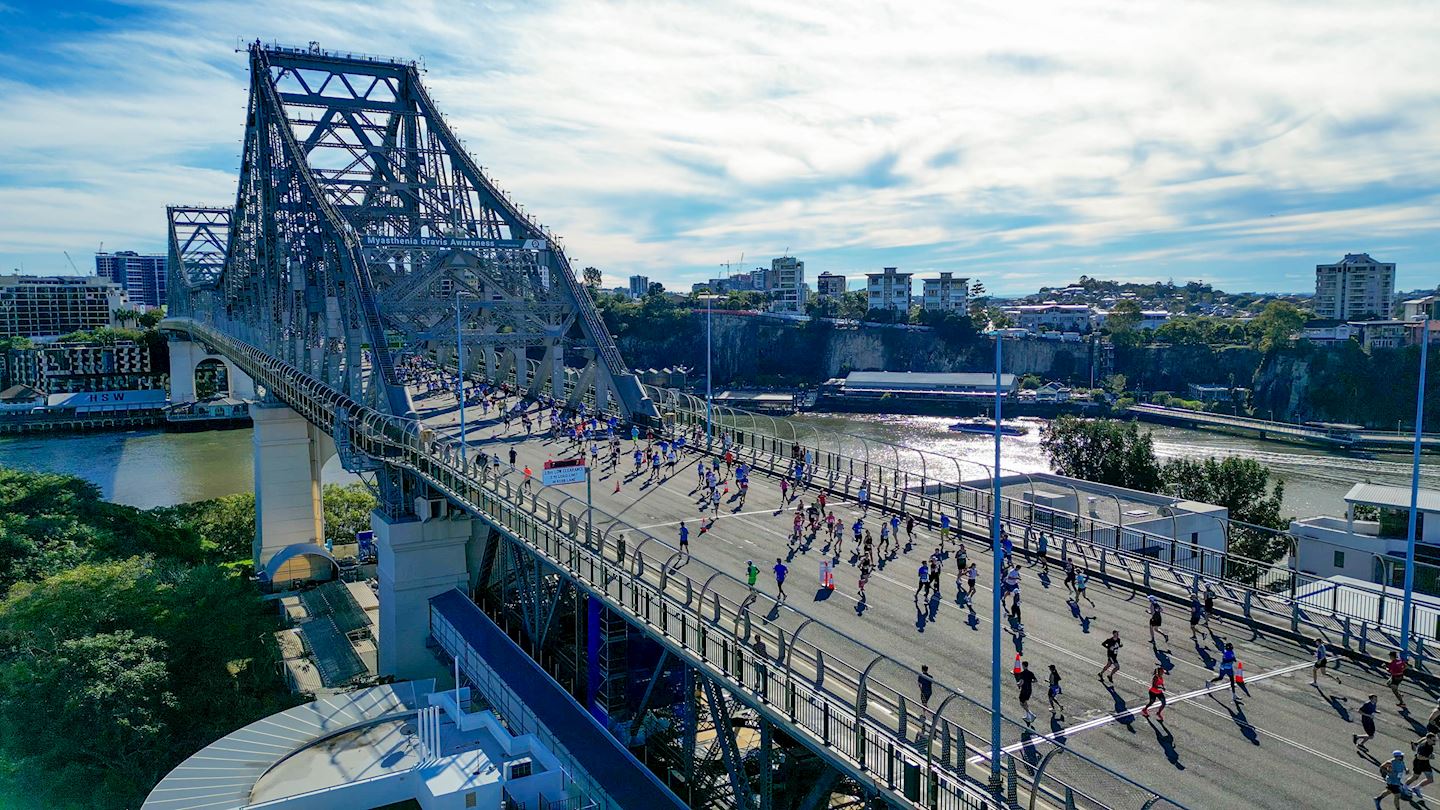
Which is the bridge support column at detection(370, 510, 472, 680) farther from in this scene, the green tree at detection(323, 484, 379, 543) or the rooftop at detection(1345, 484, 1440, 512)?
the rooftop at detection(1345, 484, 1440, 512)

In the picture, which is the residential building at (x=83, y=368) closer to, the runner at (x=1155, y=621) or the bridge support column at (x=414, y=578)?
the bridge support column at (x=414, y=578)

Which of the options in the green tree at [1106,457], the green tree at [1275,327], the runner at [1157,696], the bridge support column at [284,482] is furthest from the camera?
the green tree at [1275,327]

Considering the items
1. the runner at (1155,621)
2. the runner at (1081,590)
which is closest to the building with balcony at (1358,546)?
the runner at (1081,590)

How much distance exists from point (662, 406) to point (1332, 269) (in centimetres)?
18517

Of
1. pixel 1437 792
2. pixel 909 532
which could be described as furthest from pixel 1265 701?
pixel 909 532

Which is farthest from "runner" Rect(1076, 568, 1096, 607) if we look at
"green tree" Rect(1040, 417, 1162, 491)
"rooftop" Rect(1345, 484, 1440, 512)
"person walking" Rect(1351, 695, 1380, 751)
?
"green tree" Rect(1040, 417, 1162, 491)

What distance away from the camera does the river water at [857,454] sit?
84875mm

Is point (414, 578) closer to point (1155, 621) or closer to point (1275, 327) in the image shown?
point (1155, 621)

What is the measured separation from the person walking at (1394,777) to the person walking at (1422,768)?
21cm

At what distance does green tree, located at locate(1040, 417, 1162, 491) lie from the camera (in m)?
61.6

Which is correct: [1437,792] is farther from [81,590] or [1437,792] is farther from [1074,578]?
[81,590]

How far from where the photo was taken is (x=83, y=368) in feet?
515

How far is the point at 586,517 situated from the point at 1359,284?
205m

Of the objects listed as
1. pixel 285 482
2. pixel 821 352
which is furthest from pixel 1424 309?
pixel 821 352
